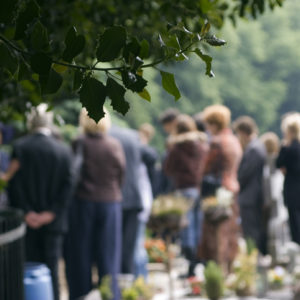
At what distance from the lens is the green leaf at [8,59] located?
1416 millimetres

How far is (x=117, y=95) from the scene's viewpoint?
138 centimetres

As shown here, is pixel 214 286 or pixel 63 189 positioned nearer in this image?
pixel 214 286

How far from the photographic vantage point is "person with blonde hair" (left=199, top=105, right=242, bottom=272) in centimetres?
829

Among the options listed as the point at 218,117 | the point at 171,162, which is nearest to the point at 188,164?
the point at 171,162

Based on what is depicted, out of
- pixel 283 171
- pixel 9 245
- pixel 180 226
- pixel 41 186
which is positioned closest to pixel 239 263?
pixel 180 226

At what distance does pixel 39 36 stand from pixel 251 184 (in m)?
7.37

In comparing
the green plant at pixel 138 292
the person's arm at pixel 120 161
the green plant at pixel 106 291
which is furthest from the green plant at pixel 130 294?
the person's arm at pixel 120 161

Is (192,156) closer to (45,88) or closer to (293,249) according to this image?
(293,249)

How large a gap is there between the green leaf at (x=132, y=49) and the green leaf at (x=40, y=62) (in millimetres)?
128

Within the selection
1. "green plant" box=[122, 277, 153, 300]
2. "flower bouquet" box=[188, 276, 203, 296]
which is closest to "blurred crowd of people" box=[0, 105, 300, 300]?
"green plant" box=[122, 277, 153, 300]

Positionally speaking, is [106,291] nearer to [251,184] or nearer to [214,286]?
[214,286]

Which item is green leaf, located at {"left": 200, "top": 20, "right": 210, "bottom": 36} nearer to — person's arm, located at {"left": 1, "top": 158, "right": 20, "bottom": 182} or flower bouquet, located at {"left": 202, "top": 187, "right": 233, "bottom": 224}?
person's arm, located at {"left": 1, "top": 158, "right": 20, "bottom": 182}

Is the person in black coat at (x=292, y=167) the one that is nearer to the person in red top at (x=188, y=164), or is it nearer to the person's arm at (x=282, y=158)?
the person's arm at (x=282, y=158)

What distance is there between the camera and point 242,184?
8.60 m
